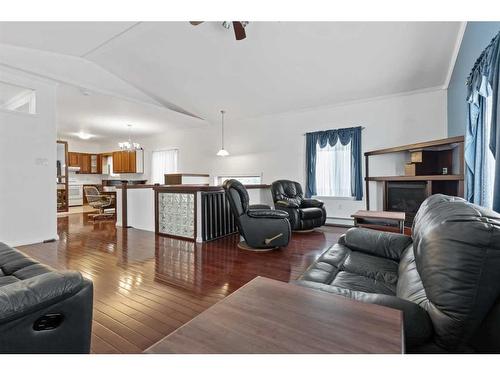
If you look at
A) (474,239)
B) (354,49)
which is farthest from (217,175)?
(474,239)

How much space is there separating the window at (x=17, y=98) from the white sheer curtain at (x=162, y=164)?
4483 mm

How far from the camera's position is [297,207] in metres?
Result: 4.80

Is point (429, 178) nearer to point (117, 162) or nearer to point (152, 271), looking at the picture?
point (152, 271)

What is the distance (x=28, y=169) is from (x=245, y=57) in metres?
3.98

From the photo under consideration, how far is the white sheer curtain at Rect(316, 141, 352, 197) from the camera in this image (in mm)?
5719

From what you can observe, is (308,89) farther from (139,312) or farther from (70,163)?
(70,163)

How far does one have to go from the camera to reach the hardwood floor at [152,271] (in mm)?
1743

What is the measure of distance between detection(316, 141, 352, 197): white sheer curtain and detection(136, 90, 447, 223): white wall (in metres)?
0.24

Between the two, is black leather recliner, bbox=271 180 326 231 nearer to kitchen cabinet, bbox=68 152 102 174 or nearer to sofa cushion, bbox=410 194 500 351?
sofa cushion, bbox=410 194 500 351

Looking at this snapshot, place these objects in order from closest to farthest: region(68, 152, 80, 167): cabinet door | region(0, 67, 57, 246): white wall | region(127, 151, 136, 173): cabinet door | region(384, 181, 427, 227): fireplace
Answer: region(0, 67, 57, 246): white wall
region(384, 181, 427, 227): fireplace
region(127, 151, 136, 173): cabinet door
region(68, 152, 80, 167): cabinet door

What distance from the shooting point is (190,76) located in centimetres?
510

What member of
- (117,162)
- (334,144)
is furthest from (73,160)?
(334,144)

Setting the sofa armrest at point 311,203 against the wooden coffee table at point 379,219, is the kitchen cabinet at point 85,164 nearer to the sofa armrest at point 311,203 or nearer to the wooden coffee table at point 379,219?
the sofa armrest at point 311,203

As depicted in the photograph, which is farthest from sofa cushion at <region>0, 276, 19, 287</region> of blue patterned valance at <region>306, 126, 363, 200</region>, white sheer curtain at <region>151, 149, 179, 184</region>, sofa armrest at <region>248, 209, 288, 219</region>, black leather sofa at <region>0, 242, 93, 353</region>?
white sheer curtain at <region>151, 149, 179, 184</region>
